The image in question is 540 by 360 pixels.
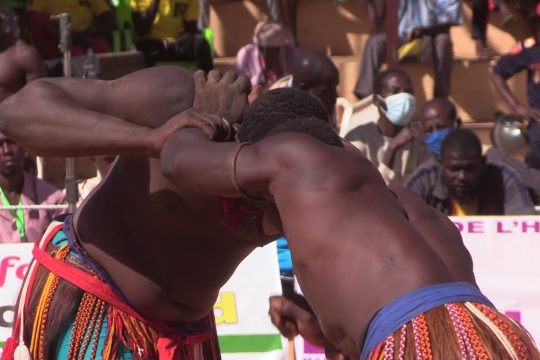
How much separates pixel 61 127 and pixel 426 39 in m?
6.97

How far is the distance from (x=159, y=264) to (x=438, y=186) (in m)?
3.51

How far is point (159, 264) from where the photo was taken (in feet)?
12.3

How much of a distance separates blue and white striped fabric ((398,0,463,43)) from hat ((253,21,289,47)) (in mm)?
1126

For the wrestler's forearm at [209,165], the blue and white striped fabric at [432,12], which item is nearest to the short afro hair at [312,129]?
the wrestler's forearm at [209,165]

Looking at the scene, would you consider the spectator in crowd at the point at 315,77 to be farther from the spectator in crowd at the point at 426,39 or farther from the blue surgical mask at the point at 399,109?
the spectator in crowd at the point at 426,39

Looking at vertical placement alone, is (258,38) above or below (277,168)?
below

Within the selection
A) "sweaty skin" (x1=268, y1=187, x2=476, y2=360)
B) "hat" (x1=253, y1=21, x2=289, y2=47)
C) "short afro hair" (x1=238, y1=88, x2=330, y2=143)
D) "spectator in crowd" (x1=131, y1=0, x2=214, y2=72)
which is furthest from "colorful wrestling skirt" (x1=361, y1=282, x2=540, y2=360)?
"hat" (x1=253, y1=21, x2=289, y2=47)

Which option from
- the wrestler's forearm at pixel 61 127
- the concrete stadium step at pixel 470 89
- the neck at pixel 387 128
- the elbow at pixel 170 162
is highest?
the elbow at pixel 170 162

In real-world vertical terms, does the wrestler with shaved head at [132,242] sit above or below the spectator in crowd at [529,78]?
above

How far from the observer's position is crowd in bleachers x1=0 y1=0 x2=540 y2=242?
270 inches

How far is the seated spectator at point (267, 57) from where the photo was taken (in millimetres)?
9703

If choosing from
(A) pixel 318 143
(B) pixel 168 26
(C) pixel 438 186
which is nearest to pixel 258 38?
(B) pixel 168 26

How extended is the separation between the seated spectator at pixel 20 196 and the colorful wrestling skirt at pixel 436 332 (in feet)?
14.4

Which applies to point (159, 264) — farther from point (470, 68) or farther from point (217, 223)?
point (470, 68)
